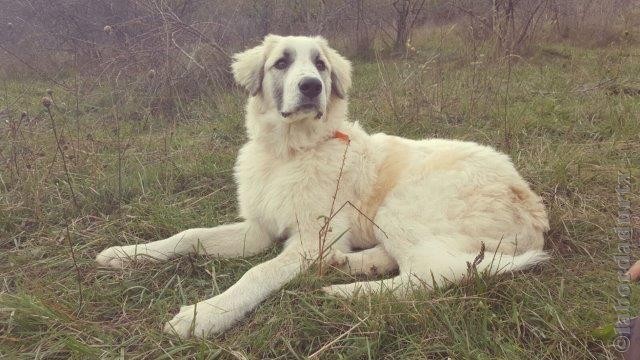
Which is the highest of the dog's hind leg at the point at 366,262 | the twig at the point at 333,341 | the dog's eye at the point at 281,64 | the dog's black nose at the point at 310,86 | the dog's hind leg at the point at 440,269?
the dog's eye at the point at 281,64

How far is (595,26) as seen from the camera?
7.89 meters

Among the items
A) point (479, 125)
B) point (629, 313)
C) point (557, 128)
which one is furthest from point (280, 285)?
point (557, 128)

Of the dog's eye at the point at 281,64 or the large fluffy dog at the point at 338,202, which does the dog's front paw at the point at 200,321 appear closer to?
the large fluffy dog at the point at 338,202

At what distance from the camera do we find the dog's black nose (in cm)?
269

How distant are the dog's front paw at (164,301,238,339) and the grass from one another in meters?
0.06

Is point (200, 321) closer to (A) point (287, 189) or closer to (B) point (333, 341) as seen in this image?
(B) point (333, 341)

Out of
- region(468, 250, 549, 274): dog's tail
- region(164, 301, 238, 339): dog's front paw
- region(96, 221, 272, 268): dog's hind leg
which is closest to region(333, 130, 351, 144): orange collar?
region(96, 221, 272, 268): dog's hind leg

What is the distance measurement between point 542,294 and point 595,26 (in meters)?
7.48

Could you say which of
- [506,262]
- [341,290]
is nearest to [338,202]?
[341,290]

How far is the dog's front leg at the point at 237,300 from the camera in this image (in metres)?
2.04

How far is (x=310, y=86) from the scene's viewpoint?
272 cm

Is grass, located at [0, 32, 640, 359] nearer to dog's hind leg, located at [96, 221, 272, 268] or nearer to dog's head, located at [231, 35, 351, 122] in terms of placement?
dog's hind leg, located at [96, 221, 272, 268]

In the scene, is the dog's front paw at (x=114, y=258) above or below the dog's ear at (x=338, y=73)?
below

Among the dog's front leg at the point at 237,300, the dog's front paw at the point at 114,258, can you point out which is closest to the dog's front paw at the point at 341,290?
the dog's front leg at the point at 237,300
